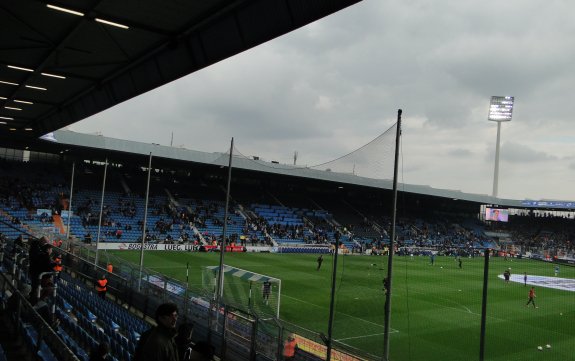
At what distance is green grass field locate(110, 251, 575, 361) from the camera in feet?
62.6

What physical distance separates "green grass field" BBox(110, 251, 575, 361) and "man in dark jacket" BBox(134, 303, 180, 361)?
1415 centimetres

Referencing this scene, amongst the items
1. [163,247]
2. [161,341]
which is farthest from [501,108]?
[161,341]

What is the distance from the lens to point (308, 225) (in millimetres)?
65875

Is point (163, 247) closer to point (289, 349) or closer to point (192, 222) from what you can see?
point (192, 222)

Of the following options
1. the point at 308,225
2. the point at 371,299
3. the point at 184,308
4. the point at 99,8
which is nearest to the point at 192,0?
the point at 99,8

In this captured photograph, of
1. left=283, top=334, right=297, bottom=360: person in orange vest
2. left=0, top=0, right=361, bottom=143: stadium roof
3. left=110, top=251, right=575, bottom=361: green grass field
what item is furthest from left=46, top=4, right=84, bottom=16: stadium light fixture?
left=110, top=251, right=575, bottom=361: green grass field

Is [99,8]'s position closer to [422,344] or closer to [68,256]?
[422,344]

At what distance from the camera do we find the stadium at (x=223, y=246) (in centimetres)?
980

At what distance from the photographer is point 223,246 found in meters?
16.7

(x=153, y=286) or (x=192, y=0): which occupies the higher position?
(x=192, y=0)

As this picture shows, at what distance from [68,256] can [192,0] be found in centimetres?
2066

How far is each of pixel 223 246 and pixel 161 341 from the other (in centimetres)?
1235

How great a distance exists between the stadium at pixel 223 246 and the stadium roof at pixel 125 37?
0.21 feet

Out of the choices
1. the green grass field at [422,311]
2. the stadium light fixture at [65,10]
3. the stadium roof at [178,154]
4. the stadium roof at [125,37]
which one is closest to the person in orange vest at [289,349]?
the stadium roof at [125,37]
